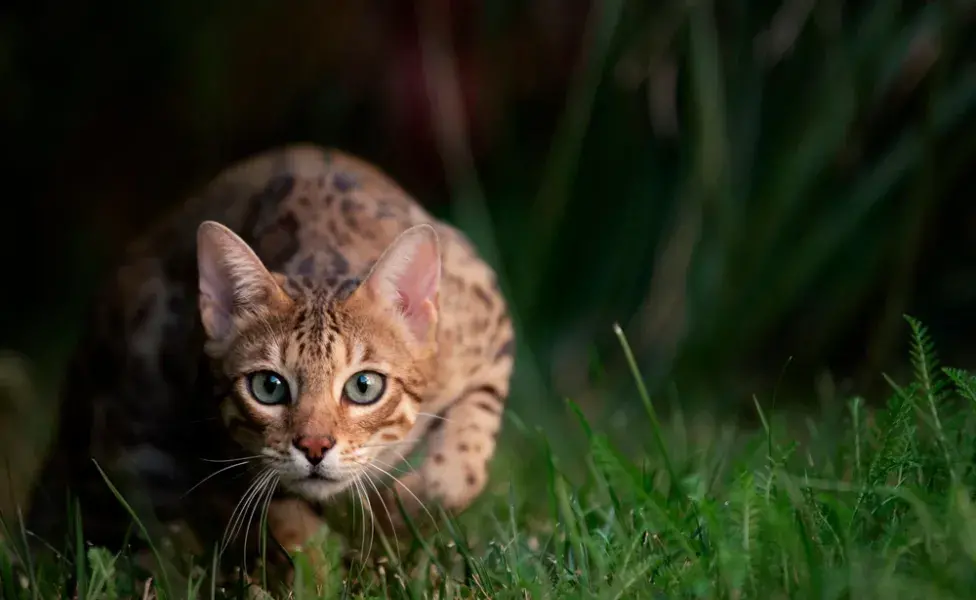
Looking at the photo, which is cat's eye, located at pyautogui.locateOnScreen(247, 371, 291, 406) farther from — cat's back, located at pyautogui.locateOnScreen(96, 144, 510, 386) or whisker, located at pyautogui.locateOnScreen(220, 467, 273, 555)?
cat's back, located at pyautogui.locateOnScreen(96, 144, 510, 386)

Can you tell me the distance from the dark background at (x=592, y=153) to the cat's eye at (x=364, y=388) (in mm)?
1153

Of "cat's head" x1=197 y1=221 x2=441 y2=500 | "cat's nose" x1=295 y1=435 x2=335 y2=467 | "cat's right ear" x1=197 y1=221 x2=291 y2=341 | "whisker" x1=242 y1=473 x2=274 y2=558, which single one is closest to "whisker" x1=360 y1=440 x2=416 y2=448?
"cat's head" x1=197 y1=221 x2=441 y2=500

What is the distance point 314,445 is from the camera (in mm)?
2252

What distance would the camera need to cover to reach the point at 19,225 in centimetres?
577

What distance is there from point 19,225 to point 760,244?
3.70 m

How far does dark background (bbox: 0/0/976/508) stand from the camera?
3.96m

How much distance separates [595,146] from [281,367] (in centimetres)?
255

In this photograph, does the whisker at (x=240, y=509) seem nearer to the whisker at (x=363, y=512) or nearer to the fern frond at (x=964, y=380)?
the whisker at (x=363, y=512)

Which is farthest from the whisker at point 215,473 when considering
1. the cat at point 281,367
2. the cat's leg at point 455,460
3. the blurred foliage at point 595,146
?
the blurred foliage at point 595,146

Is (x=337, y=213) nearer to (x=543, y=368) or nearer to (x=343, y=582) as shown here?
(x=343, y=582)

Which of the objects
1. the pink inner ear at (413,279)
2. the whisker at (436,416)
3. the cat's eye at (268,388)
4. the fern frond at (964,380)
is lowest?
the whisker at (436,416)

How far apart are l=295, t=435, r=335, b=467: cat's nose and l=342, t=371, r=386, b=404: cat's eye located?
0.45 feet

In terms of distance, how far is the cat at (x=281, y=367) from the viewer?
93.1 inches

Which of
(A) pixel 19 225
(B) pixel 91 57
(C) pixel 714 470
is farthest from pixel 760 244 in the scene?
(A) pixel 19 225
